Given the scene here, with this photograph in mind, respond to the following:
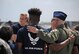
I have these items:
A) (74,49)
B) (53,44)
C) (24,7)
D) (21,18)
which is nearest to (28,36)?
(53,44)

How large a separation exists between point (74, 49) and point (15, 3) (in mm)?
5350

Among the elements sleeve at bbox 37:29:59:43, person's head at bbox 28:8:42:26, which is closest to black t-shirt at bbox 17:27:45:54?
person's head at bbox 28:8:42:26

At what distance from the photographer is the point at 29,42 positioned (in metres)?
3.21

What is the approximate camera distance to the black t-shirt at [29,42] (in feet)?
10.5

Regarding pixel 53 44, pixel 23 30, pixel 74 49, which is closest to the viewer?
pixel 53 44

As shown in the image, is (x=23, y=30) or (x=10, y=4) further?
(x=10, y=4)

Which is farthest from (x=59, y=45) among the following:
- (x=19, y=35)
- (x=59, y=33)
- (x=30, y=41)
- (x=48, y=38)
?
(x=19, y=35)

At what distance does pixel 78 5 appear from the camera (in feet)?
29.2

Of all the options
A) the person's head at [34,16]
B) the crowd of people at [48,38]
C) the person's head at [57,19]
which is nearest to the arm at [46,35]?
the crowd of people at [48,38]

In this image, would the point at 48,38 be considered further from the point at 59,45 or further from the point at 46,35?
the point at 59,45

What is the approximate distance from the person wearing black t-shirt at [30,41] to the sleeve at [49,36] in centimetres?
32

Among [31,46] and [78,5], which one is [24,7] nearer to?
[78,5]

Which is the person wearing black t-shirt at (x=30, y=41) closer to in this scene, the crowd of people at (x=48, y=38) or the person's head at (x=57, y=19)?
the crowd of people at (x=48, y=38)

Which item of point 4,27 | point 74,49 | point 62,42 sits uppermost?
point 4,27
